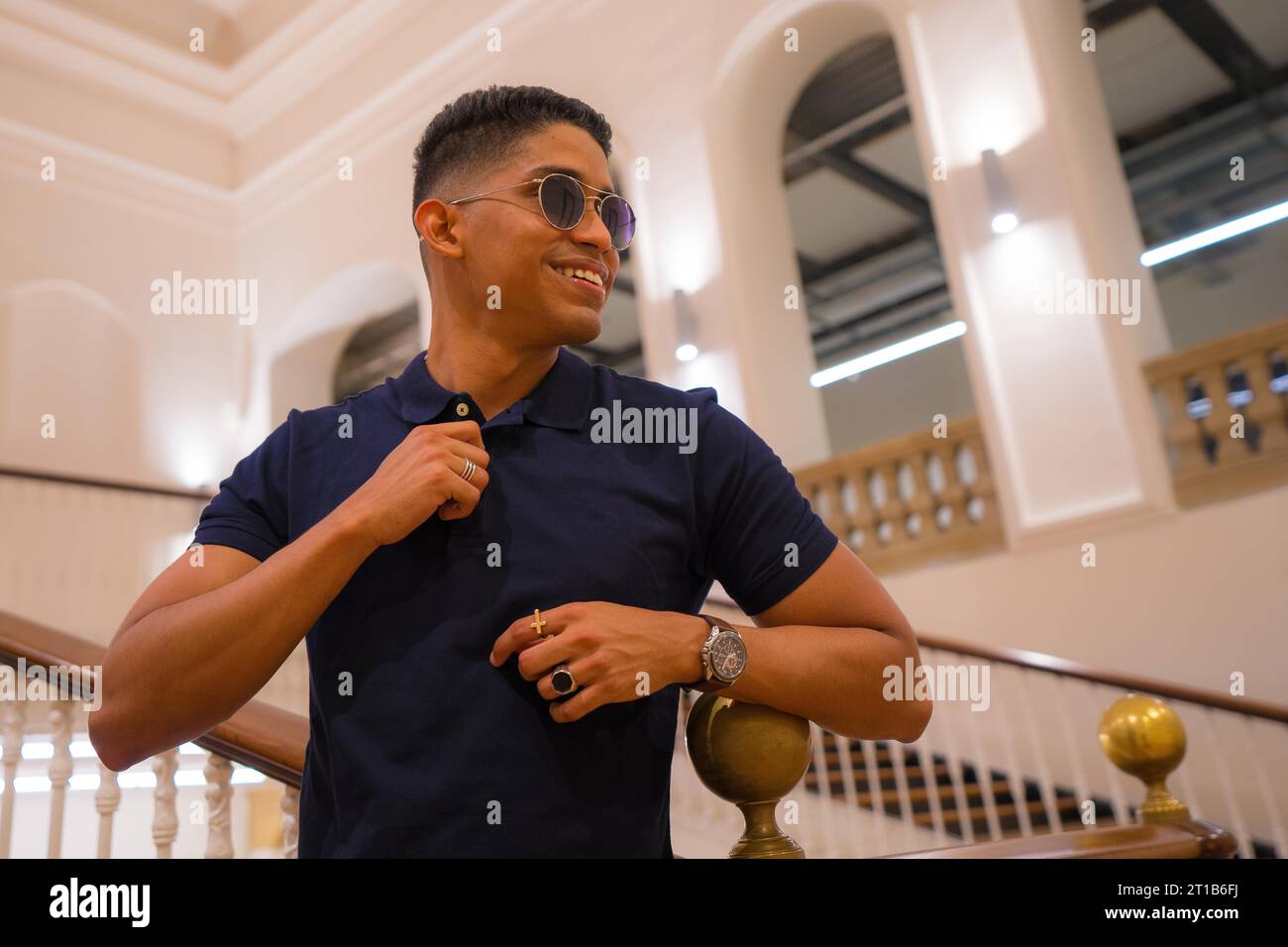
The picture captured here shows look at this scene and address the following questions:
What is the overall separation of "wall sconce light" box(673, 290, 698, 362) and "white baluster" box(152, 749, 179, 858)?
5.38 metres

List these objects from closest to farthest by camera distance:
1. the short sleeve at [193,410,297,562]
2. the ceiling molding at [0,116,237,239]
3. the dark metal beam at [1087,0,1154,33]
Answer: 1. the short sleeve at [193,410,297,562]
2. the dark metal beam at [1087,0,1154,33]
3. the ceiling molding at [0,116,237,239]

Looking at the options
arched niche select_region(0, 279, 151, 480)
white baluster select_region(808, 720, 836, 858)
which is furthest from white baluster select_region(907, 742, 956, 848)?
arched niche select_region(0, 279, 151, 480)

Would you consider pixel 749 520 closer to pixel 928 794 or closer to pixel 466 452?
pixel 466 452

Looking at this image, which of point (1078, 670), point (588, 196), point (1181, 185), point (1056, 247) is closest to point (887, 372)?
point (1181, 185)

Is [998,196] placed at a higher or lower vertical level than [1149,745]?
higher

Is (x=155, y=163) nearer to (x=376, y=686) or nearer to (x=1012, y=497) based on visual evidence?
(x=1012, y=497)

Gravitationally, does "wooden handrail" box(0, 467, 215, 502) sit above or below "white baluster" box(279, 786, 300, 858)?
above

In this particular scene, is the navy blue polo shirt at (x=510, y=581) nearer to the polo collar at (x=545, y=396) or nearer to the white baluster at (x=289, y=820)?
the polo collar at (x=545, y=396)

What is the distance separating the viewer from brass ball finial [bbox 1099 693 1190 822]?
1.81 meters

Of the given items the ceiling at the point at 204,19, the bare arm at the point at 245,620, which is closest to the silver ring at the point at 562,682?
the bare arm at the point at 245,620

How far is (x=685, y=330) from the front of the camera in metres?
7.20

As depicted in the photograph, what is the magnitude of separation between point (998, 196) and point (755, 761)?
5572mm

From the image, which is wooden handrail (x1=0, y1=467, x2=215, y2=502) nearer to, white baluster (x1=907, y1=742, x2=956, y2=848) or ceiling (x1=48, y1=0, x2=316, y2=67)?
ceiling (x1=48, y1=0, x2=316, y2=67)

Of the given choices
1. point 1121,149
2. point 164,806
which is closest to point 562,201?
point 164,806
